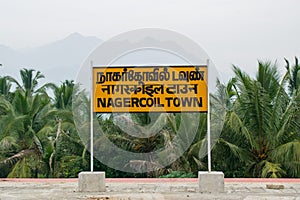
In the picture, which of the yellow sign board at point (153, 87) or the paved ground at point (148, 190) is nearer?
the paved ground at point (148, 190)

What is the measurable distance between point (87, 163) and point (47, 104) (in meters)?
3.25

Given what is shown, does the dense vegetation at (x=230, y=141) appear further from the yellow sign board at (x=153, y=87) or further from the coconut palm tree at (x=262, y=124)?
the yellow sign board at (x=153, y=87)

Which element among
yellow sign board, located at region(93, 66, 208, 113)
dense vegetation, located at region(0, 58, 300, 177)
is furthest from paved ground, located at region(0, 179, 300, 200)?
dense vegetation, located at region(0, 58, 300, 177)

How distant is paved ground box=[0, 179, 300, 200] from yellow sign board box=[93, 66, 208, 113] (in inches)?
59.8

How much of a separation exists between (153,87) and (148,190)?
1961 millimetres

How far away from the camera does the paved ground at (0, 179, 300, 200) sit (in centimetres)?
835

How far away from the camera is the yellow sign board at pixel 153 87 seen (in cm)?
877

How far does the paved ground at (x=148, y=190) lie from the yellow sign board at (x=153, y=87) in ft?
4.98

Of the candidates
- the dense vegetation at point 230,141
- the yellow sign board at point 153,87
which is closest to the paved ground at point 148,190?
the yellow sign board at point 153,87

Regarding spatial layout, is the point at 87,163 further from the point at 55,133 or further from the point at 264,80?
the point at 264,80

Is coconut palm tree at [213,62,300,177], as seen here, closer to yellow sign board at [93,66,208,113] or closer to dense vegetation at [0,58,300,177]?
dense vegetation at [0,58,300,177]

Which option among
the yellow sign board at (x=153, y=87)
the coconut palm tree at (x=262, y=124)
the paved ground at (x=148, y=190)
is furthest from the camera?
the coconut palm tree at (x=262, y=124)

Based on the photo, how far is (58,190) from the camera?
363 inches

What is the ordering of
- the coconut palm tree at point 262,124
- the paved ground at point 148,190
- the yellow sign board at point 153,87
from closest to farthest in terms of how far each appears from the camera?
the paved ground at point 148,190 → the yellow sign board at point 153,87 → the coconut palm tree at point 262,124
